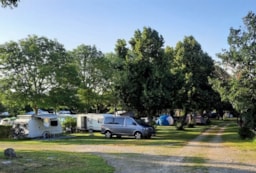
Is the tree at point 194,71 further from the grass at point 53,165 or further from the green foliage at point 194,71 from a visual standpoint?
the grass at point 53,165

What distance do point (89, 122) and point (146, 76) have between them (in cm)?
1011

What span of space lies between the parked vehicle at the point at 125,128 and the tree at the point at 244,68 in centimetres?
778

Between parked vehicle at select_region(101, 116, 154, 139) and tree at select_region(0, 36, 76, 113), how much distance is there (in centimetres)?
609

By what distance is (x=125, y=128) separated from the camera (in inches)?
1112

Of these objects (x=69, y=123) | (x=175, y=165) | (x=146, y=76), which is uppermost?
(x=146, y=76)

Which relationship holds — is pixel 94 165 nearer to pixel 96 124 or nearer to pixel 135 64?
pixel 135 64

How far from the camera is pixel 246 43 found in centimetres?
2127

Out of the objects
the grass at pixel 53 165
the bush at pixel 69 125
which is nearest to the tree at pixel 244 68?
the grass at pixel 53 165

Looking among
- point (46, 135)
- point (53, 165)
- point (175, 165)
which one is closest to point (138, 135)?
point (46, 135)

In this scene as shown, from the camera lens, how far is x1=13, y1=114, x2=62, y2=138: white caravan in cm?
2900

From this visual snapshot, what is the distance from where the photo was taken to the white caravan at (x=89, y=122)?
37281 mm

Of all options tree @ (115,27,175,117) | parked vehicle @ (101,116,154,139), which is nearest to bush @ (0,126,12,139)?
parked vehicle @ (101,116,154,139)

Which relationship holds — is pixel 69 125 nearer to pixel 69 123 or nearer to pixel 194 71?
pixel 69 123

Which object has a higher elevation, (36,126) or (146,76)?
(146,76)
